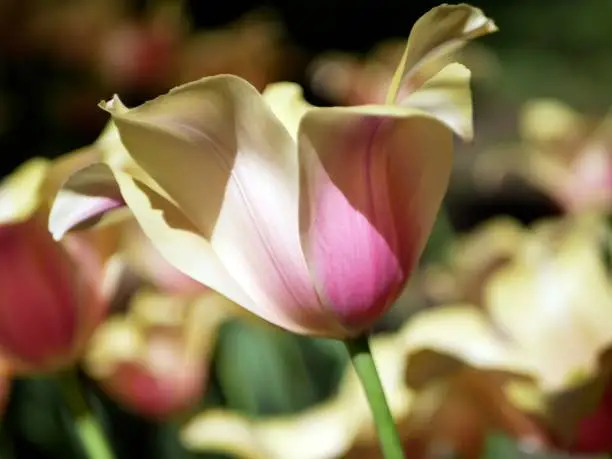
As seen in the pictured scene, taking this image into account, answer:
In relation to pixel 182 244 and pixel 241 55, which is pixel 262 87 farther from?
pixel 182 244

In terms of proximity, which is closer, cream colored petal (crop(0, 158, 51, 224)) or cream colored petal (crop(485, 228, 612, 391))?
cream colored petal (crop(0, 158, 51, 224))

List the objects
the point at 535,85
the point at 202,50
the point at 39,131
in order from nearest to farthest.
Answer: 1. the point at 202,50
2. the point at 39,131
3. the point at 535,85

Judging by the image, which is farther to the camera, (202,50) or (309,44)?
(309,44)

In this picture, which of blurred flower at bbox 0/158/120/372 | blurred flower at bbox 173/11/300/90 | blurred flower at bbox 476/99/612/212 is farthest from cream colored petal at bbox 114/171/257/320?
blurred flower at bbox 173/11/300/90

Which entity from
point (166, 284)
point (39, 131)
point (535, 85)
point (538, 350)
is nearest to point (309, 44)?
point (535, 85)

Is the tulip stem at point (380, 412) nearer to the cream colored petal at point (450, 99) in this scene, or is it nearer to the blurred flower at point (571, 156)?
the cream colored petal at point (450, 99)

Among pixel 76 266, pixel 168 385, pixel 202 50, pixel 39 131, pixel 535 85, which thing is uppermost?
pixel 76 266

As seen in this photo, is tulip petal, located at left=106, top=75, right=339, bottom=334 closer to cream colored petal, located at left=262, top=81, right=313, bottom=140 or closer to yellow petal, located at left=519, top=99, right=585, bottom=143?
cream colored petal, located at left=262, top=81, right=313, bottom=140

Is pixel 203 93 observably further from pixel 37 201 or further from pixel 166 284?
pixel 166 284
